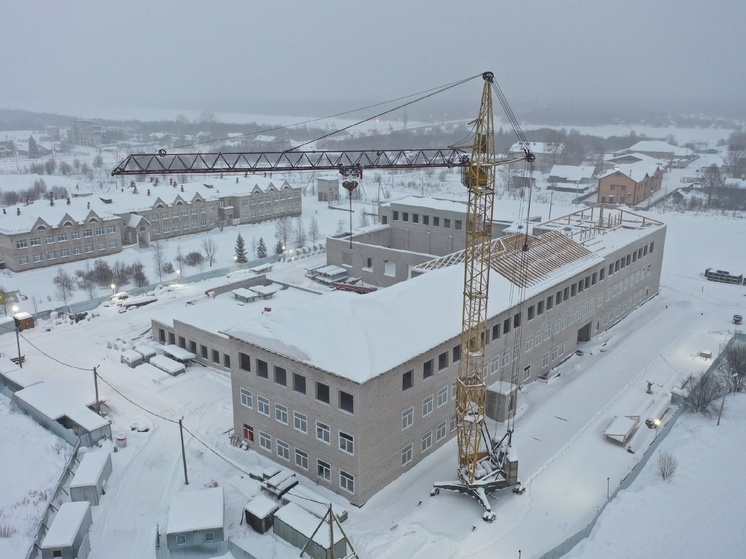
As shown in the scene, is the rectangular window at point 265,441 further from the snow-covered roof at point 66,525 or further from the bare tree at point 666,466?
the bare tree at point 666,466

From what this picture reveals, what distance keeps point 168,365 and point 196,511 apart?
16.5 m

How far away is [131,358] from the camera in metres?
39.7

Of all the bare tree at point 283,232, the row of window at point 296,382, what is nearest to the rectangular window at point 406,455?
the row of window at point 296,382

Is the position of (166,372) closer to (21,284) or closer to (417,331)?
(417,331)

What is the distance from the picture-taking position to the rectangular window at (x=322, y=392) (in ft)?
85.4

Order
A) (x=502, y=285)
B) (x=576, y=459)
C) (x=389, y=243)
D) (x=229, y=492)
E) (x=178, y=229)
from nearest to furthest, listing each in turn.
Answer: (x=229, y=492), (x=576, y=459), (x=502, y=285), (x=389, y=243), (x=178, y=229)

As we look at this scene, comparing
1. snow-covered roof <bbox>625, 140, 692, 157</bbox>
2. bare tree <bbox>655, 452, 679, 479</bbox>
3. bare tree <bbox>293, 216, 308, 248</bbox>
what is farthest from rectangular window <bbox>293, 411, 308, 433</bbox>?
snow-covered roof <bbox>625, 140, 692, 157</bbox>

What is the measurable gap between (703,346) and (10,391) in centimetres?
4575

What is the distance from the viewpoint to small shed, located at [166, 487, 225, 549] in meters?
23.0

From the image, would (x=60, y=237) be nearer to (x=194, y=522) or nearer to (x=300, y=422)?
(x=300, y=422)

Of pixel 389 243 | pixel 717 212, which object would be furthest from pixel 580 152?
pixel 389 243

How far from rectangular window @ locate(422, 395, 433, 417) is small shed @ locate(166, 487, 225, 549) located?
9872 mm

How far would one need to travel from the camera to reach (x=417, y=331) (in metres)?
28.3

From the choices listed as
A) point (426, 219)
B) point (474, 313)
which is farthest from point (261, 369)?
point (426, 219)
